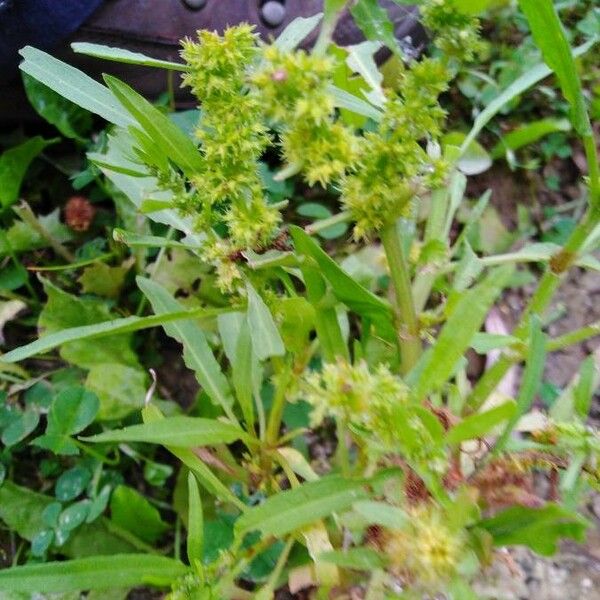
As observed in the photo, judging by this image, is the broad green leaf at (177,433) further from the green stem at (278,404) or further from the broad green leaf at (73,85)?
the broad green leaf at (73,85)

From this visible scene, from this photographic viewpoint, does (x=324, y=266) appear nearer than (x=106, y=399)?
Yes

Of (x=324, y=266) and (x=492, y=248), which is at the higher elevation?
(x=324, y=266)

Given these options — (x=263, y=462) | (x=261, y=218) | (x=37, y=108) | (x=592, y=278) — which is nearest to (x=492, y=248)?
(x=592, y=278)

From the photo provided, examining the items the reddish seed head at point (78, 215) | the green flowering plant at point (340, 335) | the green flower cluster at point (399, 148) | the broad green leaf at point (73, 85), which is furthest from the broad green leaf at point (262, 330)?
the reddish seed head at point (78, 215)

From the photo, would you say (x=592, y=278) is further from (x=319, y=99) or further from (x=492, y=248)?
(x=319, y=99)

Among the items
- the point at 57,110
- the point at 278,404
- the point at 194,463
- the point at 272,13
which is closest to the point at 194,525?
the point at 194,463

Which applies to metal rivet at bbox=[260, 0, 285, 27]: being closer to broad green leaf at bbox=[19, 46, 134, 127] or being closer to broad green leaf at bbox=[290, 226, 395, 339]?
broad green leaf at bbox=[19, 46, 134, 127]
